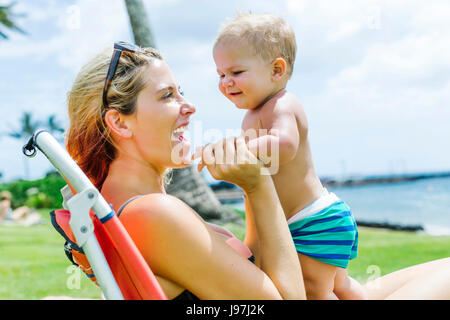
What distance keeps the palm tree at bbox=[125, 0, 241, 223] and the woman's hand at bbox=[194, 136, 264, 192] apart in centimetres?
766

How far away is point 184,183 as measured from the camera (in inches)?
375

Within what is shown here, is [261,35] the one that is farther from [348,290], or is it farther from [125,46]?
[348,290]

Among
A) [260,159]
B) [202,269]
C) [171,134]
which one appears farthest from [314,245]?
[171,134]

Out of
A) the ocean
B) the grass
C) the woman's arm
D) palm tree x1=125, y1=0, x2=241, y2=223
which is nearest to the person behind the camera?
the woman's arm

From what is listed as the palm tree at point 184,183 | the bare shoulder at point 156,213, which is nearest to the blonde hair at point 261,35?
the bare shoulder at point 156,213

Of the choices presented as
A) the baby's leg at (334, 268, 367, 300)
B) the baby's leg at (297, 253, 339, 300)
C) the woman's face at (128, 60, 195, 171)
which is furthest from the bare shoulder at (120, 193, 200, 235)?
the baby's leg at (334, 268, 367, 300)

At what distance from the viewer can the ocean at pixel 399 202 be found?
30641mm

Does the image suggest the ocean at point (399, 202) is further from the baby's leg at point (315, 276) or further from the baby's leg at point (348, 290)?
the baby's leg at point (315, 276)

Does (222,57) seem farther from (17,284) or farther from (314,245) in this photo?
(17,284)

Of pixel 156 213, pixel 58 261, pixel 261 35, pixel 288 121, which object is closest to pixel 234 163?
pixel 156 213

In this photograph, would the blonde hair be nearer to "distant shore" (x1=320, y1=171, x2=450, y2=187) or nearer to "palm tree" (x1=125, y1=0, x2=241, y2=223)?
"palm tree" (x1=125, y1=0, x2=241, y2=223)

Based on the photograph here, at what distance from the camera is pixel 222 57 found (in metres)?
2.27

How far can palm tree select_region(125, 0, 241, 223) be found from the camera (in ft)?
31.0

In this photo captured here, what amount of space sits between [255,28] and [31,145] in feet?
3.97
